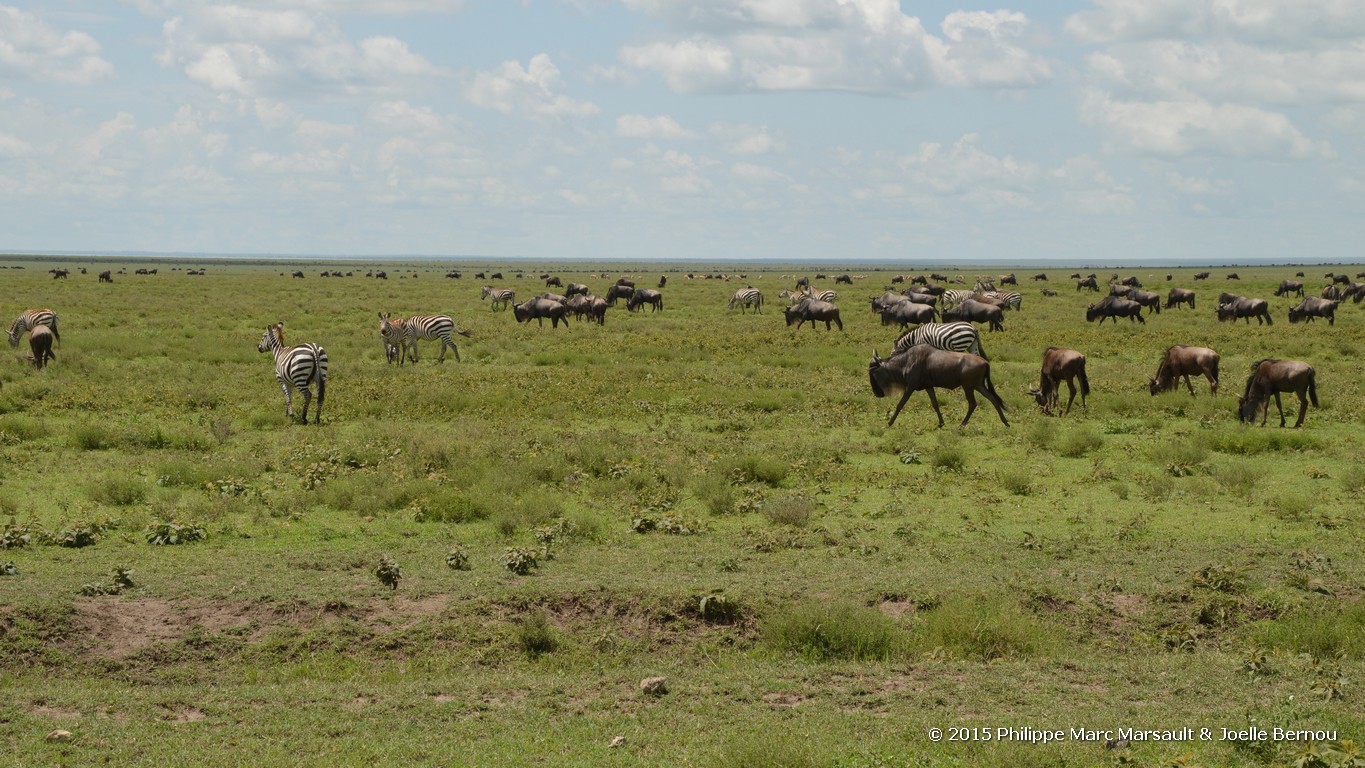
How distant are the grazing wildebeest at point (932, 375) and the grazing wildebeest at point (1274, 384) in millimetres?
4473

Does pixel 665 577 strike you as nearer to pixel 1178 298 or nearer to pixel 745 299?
pixel 745 299

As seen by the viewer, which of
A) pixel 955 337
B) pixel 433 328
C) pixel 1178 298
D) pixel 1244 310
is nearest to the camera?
pixel 955 337

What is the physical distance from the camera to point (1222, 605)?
10.1 m

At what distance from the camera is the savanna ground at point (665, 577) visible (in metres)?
7.54

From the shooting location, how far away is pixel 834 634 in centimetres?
948

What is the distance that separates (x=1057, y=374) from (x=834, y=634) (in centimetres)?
1490

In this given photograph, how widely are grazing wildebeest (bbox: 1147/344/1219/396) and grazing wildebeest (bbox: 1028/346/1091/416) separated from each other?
2145mm

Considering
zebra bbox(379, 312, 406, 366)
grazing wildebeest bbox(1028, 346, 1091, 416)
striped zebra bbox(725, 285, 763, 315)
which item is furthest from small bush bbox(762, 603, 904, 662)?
striped zebra bbox(725, 285, 763, 315)

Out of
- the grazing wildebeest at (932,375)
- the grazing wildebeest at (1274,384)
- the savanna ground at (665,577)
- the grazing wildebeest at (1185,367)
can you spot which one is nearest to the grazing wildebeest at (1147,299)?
the savanna ground at (665,577)

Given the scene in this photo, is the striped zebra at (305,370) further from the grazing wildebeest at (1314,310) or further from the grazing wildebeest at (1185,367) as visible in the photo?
the grazing wildebeest at (1314,310)

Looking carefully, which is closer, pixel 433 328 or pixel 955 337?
pixel 955 337

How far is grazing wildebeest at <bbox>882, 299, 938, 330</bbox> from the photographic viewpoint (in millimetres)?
43156

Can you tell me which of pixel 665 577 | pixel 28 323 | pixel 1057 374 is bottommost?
pixel 665 577

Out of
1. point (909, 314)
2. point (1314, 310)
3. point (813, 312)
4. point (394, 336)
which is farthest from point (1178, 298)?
point (394, 336)
